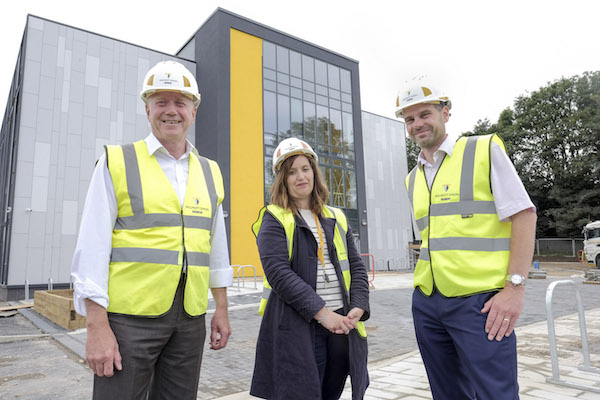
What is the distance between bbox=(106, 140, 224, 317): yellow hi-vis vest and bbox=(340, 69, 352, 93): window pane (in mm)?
24842

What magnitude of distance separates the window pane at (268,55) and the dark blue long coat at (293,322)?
21.3m

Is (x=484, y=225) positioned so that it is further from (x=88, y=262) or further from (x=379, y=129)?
(x=379, y=129)

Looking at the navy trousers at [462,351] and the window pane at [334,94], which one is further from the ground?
the window pane at [334,94]

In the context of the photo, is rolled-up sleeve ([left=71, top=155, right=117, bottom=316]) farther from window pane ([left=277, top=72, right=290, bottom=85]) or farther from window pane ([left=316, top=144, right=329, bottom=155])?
window pane ([left=316, top=144, right=329, bottom=155])

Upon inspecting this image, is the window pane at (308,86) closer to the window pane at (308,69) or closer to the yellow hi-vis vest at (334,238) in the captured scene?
the window pane at (308,69)

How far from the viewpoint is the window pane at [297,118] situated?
22812mm

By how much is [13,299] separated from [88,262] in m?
16.9

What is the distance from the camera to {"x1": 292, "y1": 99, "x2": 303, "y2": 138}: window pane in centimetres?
2281

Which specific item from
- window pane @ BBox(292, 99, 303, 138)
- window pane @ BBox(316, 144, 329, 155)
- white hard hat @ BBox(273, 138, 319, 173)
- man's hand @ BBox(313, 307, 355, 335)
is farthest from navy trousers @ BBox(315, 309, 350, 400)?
window pane @ BBox(316, 144, 329, 155)

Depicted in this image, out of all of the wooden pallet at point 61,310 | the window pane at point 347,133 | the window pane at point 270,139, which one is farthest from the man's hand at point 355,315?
the window pane at point 347,133

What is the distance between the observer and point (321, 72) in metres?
24.7

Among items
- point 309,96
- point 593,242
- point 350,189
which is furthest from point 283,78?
point 593,242

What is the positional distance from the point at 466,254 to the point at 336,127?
23366 millimetres

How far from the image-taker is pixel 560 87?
3734 centimetres
